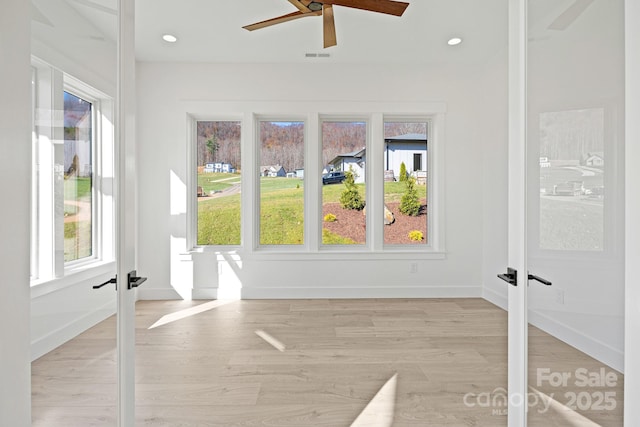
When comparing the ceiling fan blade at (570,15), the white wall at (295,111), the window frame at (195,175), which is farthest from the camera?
the window frame at (195,175)

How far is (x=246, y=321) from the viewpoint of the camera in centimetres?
362

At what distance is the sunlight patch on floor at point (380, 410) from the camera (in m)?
1.94

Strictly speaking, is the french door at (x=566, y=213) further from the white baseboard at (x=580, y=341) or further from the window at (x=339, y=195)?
the window at (x=339, y=195)

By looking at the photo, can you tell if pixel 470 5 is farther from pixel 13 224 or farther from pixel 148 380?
pixel 148 380

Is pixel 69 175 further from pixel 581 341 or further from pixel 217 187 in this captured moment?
pixel 217 187

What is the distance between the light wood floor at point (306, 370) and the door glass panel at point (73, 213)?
10mm

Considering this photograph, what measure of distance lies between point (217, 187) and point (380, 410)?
3376 millimetres

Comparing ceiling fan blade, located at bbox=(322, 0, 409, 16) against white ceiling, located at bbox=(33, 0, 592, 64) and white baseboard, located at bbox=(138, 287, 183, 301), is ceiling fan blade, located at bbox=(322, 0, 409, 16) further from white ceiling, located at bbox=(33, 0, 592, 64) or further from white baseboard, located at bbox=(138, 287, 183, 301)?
white baseboard, located at bbox=(138, 287, 183, 301)

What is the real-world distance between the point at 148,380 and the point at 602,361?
8.09 ft

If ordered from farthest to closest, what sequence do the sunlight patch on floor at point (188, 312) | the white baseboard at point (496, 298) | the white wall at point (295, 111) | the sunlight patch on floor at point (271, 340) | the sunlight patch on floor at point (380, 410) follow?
the white wall at point (295, 111), the white baseboard at point (496, 298), the sunlight patch on floor at point (188, 312), the sunlight patch on floor at point (271, 340), the sunlight patch on floor at point (380, 410)

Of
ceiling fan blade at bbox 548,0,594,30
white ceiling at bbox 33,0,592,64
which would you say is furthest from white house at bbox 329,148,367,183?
ceiling fan blade at bbox 548,0,594,30

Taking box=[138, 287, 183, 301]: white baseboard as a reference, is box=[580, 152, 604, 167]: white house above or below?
above

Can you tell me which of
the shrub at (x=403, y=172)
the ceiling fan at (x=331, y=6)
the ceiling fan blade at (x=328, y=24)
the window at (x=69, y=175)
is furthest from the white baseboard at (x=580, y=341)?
the shrub at (x=403, y=172)

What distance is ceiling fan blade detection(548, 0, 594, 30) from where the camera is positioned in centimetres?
121
